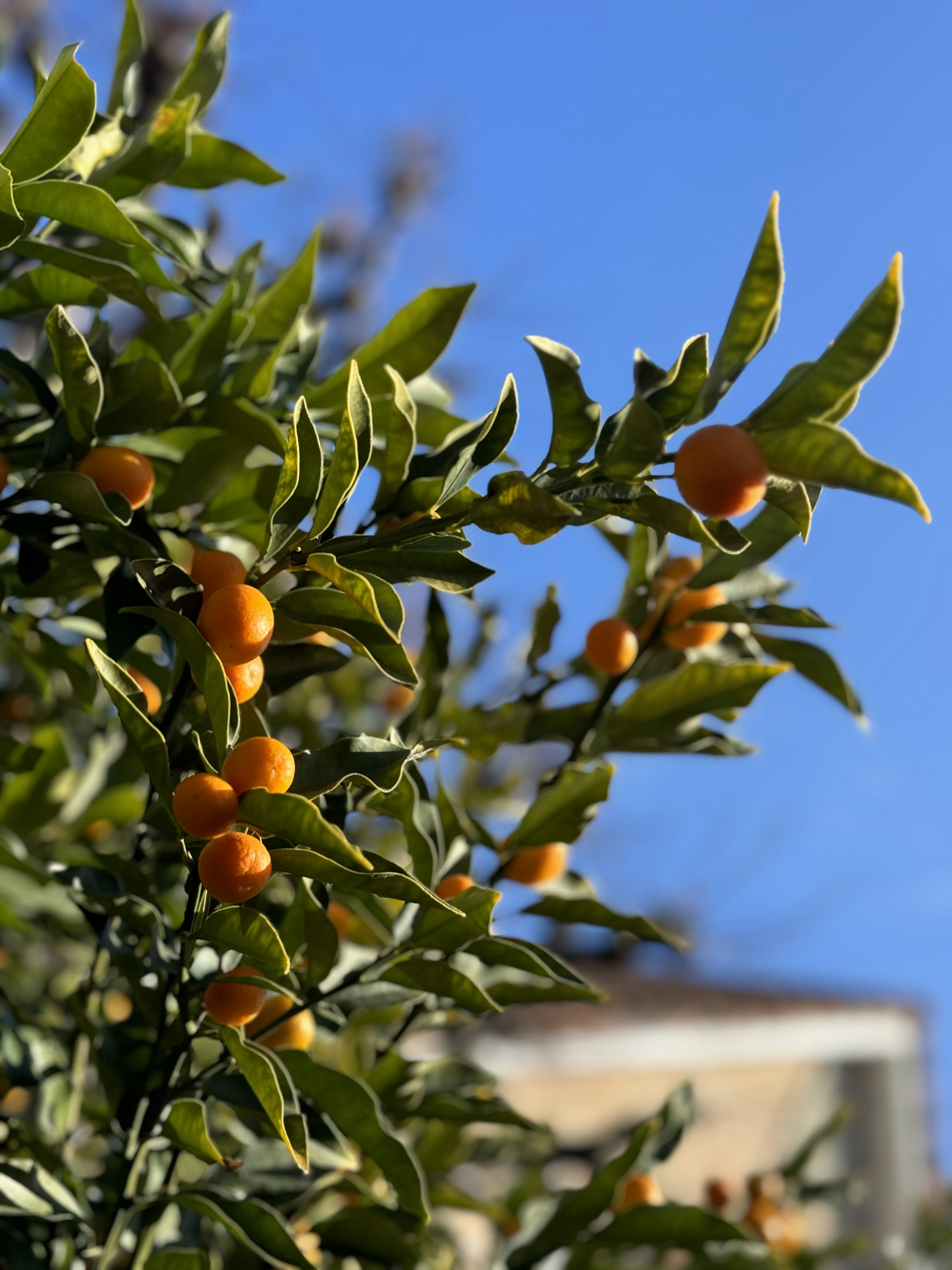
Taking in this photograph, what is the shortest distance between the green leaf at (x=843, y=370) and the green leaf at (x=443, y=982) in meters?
0.39

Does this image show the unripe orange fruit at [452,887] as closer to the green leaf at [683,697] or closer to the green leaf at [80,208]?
the green leaf at [683,697]

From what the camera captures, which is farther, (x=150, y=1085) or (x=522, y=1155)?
(x=522, y=1155)

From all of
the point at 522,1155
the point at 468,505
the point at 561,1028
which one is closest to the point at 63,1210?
Result: the point at 468,505

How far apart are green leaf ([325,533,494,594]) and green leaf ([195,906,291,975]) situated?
0.67 ft

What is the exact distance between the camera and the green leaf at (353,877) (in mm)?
628

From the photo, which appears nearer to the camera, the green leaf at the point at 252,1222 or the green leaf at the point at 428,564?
the green leaf at the point at 428,564

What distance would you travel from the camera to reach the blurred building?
552 cm

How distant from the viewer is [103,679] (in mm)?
631

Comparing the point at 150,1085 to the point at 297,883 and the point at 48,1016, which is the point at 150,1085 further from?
the point at 48,1016

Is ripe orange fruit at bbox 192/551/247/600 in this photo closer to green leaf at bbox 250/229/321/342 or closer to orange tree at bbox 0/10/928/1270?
orange tree at bbox 0/10/928/1270

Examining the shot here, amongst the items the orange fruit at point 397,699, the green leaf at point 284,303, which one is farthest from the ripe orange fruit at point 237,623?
the orange fruit at point 397,699

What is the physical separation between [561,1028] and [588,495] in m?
5.04

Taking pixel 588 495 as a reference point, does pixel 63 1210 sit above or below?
below

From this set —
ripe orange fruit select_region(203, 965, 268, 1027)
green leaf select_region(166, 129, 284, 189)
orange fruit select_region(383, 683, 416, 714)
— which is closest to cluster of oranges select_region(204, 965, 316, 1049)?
ripe orange fruit select_region(203, 965, 268, 1027)
